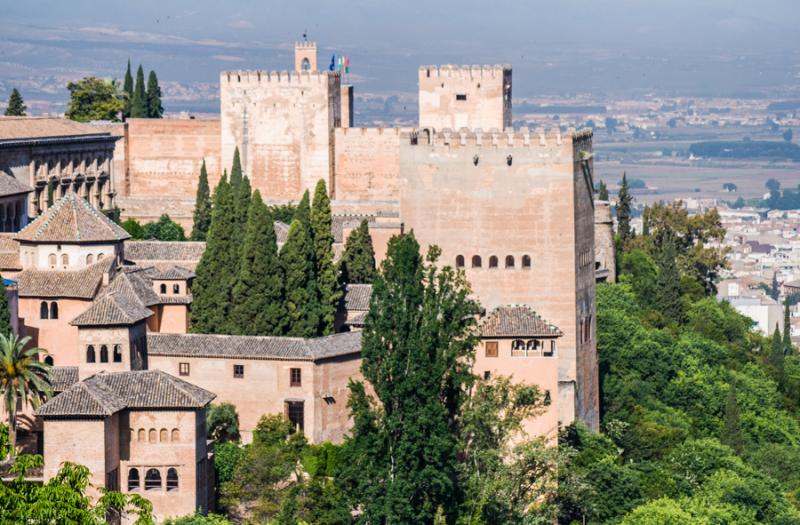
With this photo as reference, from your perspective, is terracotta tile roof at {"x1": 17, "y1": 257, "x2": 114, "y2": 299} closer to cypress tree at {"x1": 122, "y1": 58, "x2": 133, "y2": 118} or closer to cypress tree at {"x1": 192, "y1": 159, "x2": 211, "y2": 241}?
cypress tree at {"x1": 192, "y1": 159, "x2": 211, "y2": 241}

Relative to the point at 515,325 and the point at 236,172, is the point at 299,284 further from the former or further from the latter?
the point at 236,172

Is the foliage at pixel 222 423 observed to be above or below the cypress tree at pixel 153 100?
below

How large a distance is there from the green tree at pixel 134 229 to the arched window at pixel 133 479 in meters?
21.1

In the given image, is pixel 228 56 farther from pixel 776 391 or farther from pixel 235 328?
pixel 235 328

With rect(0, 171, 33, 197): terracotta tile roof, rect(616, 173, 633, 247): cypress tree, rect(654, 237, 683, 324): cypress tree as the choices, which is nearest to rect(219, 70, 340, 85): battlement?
rect(0, 171, 33, 197): terracotta tile roof

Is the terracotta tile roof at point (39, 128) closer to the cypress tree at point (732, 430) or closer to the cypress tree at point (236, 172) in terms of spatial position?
the cypress tree at point (236, 172)

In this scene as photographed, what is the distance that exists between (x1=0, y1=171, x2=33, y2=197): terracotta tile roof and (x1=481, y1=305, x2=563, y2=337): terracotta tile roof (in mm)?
17071

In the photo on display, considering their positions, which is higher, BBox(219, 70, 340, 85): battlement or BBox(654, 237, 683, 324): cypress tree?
BBox(219, 70, 340, 85): battlement

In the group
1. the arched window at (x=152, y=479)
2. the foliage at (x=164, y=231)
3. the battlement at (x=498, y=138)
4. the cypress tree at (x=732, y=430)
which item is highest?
the battlement at (x=498, y=138)

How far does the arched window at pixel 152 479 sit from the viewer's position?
39809 millimetres

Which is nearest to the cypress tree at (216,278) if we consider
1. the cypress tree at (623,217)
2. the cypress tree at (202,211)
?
the cypress tree at (202,211)

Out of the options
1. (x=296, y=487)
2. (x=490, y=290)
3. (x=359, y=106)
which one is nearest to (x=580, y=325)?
(x=490, y=290)

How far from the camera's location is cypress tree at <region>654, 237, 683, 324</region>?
6544cm

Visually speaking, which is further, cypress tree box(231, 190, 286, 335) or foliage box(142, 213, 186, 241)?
foliage box(142, 213, 186, 241)
